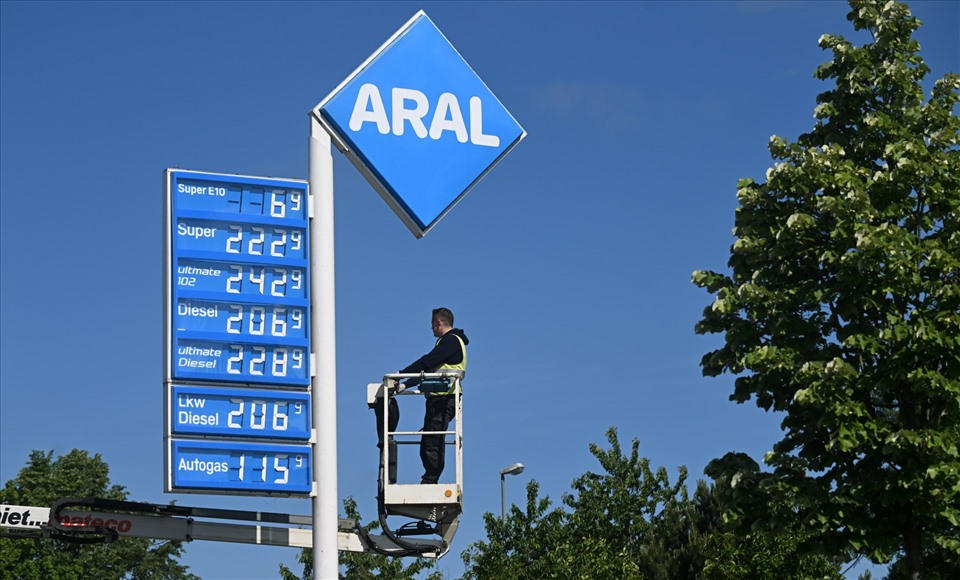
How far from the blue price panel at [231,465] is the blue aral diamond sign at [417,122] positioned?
1.76 m

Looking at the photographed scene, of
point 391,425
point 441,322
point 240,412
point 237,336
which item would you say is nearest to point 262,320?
point 237,336

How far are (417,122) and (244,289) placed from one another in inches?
70.7

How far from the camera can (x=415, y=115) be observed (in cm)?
934

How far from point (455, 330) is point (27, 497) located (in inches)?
2615

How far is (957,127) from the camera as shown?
2061 centimetres

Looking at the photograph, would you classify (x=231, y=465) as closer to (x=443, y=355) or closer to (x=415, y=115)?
(x=415, y=115)

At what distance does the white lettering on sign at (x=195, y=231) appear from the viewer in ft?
32.8

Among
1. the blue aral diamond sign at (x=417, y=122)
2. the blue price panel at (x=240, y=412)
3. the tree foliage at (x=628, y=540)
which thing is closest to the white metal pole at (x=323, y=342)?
the blue aral diamond sign at (x=417, y=122)

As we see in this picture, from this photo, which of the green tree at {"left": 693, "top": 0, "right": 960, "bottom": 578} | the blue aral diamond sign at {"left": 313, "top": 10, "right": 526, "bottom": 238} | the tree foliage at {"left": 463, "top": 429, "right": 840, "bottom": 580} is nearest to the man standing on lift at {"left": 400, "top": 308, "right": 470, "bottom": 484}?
the blue aral diamond sign at {"left": 313, "top": 10, "right": 526, "bottom": 238}

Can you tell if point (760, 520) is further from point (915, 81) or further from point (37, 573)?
point (37, 573)

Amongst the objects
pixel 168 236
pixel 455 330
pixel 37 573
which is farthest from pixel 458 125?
pixel 37 573

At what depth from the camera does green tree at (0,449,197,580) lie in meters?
74.0

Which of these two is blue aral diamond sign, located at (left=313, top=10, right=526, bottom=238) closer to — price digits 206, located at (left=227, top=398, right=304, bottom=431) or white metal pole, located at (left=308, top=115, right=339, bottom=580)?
white metal pole, located at (left=308, top=115, right=339, bottom=580)

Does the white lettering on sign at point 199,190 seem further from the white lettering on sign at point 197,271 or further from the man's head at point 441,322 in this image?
the man's head at point 441,322
